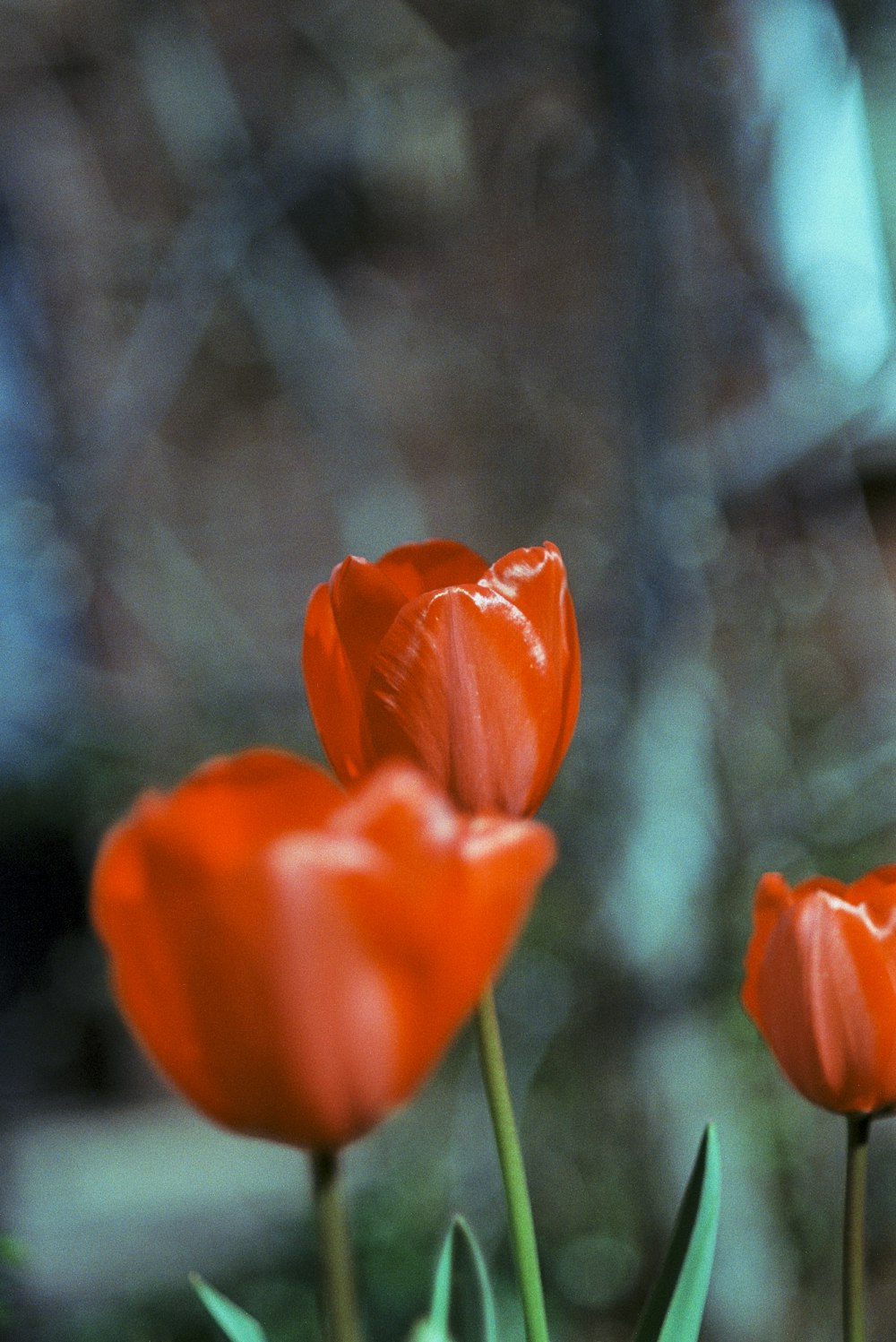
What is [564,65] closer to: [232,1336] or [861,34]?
[861,34]

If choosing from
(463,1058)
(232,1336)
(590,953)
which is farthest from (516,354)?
(232,1336)

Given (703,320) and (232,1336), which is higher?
(703,320)

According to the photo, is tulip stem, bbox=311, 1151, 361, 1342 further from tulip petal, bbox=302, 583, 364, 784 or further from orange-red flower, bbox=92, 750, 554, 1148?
tulip petal, bbox=302, 583, 364, 784

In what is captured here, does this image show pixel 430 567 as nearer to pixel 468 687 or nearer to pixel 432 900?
pixel 468 687

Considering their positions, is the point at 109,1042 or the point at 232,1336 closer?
the point at 232,1336

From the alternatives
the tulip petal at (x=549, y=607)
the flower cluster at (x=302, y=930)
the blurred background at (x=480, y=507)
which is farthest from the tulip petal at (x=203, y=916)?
the blurred background at (x=480, y=507)

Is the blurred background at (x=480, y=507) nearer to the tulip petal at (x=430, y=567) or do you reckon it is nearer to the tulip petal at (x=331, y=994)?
the tulip petal at (x=430, y=567)

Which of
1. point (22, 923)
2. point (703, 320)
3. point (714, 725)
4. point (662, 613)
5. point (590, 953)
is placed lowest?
point (590, 953)

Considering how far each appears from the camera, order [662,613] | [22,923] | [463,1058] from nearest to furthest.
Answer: [662,613], [463,1058], [22,923]
